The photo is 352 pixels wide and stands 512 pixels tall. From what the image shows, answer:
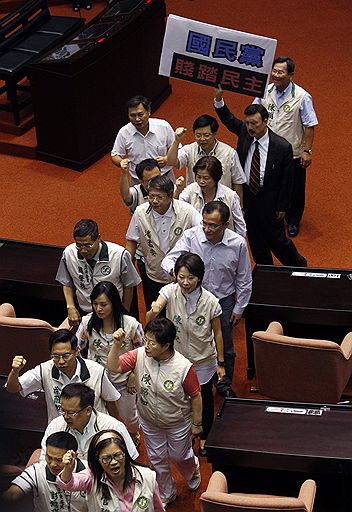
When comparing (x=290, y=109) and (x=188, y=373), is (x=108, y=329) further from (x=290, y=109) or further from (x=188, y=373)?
(x=290, y=109)

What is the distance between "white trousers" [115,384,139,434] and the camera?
4599mm

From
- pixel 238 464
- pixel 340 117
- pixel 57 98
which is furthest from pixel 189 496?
pixel 340 117

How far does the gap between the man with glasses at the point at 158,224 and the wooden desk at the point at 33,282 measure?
0.63 meters

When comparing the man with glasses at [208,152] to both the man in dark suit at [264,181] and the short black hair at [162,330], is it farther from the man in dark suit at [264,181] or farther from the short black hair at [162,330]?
the short black hair at [162,330]

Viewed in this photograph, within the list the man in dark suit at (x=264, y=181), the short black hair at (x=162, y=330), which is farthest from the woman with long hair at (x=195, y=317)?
the man in dark suit at (x=264, y=181)

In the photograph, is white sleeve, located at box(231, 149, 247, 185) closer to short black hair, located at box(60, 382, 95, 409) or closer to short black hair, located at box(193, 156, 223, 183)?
short black hair, located at box(193, 156, 223, 183)

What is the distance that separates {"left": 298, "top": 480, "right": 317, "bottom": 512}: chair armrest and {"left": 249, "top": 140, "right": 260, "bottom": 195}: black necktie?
2.36m

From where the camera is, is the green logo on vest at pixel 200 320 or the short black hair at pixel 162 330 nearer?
the short black hair at pixel 162 330

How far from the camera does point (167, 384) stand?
405cm

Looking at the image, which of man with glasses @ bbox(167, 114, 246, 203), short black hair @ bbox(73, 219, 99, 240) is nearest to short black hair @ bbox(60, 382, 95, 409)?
short black hair @ bbox(73, 219, 99, 240)

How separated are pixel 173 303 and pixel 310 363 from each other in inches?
31.1

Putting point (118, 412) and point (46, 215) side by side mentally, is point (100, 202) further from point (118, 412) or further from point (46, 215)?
point (118, 412)

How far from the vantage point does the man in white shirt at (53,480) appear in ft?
11.2

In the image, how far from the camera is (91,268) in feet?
15.9
